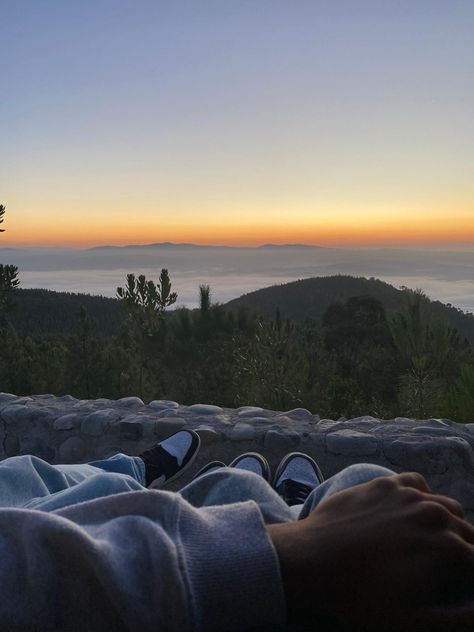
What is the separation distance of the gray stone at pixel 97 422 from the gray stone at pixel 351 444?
1.25m

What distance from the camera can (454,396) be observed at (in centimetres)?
457

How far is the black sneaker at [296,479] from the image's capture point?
77.9 inches

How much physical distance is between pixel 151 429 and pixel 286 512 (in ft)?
8.33

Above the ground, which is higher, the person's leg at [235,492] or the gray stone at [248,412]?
the person's leg at [235,492]

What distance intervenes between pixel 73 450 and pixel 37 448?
26 centimetres

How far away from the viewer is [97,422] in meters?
3.71

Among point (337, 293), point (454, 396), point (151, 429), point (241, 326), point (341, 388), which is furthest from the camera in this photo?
point (337, 293)

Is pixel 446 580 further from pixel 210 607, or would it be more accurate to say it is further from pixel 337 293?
pixel 337 293

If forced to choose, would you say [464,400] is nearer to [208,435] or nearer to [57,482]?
[208,435]

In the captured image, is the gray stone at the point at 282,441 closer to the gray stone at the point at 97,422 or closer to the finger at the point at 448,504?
the gray stone at the point at 97,422

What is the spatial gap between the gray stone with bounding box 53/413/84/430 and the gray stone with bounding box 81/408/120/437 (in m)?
0.04

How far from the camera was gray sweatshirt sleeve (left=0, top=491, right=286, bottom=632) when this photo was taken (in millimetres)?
850

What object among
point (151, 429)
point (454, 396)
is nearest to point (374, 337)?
point (454, 396)

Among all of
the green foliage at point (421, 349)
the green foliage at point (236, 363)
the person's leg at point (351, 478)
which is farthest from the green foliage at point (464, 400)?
the person's leg at point (351, 478)
